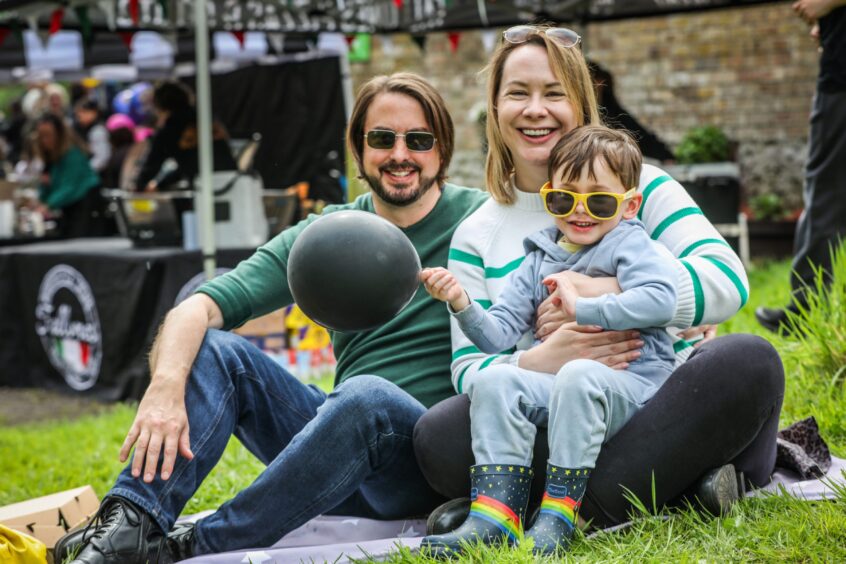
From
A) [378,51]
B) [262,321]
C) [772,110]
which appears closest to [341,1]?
[262,321]

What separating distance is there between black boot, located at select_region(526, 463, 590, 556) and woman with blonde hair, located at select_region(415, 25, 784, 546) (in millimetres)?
29

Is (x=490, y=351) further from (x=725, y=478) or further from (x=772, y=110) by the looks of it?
(x=772, y=110)

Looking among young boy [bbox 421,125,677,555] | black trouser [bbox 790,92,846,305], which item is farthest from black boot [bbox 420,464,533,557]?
black trouser [bbox 790,92,846,305]

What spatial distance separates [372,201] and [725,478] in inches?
56.5

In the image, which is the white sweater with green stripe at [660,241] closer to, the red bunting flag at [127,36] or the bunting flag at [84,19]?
the bunting flag at [84,19]

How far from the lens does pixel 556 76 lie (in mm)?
2973

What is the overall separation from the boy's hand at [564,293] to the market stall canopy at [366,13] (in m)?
5.45

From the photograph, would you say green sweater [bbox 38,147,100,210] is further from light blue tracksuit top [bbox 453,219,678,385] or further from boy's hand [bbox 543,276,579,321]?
boy's hand [bbox 543,276,579,321]

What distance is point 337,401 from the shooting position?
272cm

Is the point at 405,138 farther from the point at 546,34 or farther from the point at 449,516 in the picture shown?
the point at 449,516

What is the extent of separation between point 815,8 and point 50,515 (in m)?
3.75

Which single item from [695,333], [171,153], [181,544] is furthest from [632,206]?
[171,153]

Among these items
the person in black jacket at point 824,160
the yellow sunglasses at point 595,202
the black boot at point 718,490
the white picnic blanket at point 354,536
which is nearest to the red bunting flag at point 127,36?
the person in black jacket at point 824,160

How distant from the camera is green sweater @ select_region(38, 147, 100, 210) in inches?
413
